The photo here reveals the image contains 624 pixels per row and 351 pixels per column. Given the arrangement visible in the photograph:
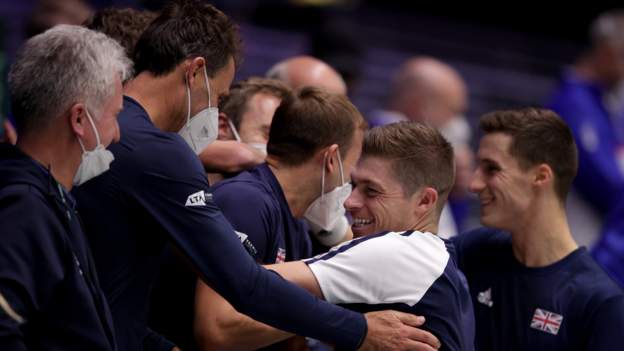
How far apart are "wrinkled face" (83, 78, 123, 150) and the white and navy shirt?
2.40ft

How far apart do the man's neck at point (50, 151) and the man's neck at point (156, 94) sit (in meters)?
0.53

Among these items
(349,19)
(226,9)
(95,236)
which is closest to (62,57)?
(95,236)

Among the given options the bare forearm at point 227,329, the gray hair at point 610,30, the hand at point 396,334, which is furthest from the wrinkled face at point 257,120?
the gray hair at point 610,30

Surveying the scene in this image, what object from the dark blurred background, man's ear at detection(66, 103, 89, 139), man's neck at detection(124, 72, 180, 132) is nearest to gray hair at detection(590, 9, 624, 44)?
the dark blurred background

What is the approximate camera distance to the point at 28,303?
2471 millimetres

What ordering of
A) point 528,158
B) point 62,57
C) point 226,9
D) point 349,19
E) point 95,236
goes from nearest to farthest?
point 62,57 → point 95,236 → point 528,158 → point 226,9 → point 349,19

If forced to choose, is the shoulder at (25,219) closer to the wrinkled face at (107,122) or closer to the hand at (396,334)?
the wrinkled face at (107,122)

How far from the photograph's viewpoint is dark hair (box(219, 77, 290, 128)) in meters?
4.09

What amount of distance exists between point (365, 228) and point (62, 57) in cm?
115

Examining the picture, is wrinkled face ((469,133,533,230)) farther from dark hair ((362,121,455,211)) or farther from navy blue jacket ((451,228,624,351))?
dark hair ((362,121,455,211))

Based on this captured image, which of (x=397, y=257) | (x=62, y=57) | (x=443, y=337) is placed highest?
(x=62, y=57)

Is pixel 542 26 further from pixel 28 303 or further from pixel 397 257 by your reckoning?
pixel 28 303

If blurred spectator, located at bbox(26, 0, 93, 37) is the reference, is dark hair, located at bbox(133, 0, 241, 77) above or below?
above

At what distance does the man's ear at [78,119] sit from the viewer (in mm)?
2666
